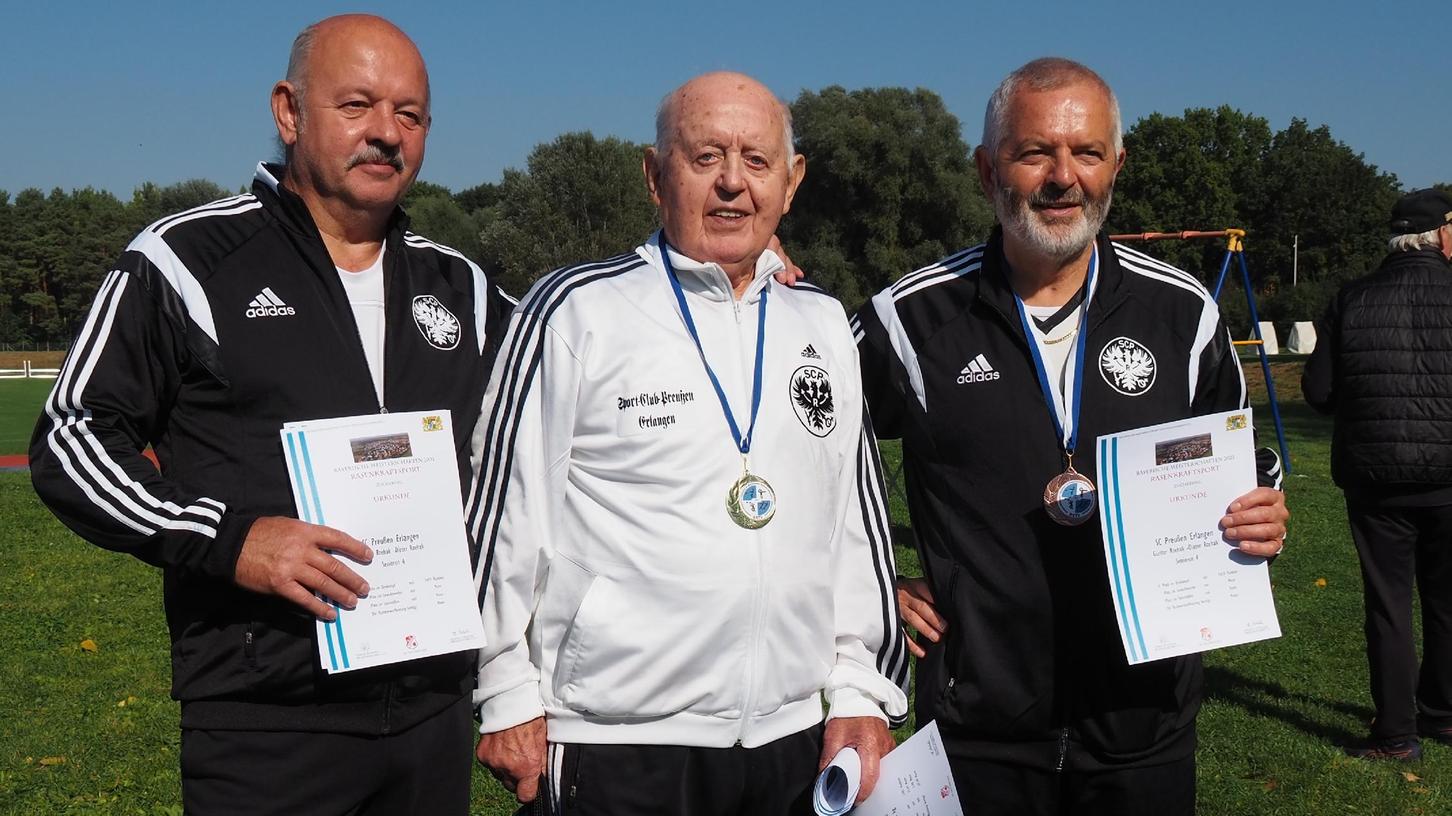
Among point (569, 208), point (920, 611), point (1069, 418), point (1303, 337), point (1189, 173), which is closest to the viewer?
point (1069, 418)

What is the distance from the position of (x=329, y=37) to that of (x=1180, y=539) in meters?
2.59

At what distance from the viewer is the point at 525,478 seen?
111 inches

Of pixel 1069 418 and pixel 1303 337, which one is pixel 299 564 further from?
pixel 1303 337

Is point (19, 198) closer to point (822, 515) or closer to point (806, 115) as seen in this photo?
point (806, 115)

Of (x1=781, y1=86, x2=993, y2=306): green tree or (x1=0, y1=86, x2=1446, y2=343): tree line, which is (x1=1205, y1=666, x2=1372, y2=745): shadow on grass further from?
(x1=781, y1=86, x2=993, y2=306): green tree

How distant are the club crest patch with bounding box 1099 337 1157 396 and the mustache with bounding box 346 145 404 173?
78.5 inches

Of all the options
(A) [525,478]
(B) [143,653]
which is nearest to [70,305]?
(B) [143,653]

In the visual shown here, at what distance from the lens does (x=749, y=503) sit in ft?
9.39

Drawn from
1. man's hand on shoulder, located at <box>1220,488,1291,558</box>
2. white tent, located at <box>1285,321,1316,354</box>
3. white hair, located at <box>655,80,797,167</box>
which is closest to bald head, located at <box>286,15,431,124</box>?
white hair, located at <box>655,80,797,167</box>

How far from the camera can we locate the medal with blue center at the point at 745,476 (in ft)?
9.37

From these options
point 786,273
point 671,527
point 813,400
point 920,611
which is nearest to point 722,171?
point 786,273

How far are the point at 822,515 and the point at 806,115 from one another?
54.9 m

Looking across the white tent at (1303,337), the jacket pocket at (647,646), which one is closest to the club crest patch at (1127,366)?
the jacket pocket at (647,646)

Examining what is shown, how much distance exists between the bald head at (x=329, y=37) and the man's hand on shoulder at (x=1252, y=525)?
2.51 metres
